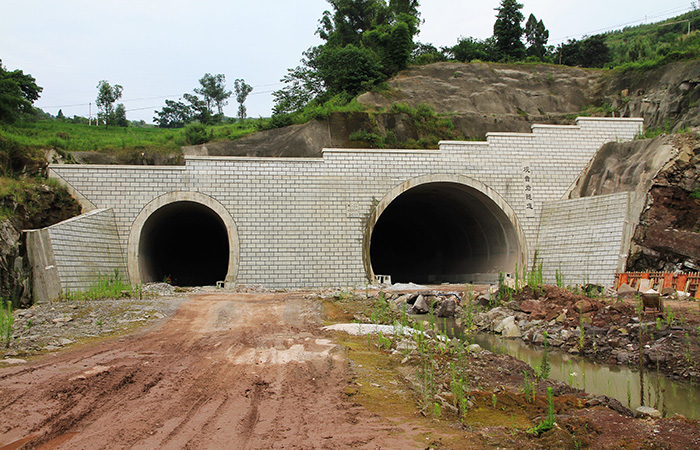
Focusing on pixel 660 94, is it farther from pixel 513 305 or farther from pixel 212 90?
pixel 212 90

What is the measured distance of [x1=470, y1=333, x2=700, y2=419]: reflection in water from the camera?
5.99 metres

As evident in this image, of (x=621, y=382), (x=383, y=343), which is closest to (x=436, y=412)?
(x=383, y=343)

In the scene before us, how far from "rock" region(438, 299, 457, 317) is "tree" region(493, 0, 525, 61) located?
89.3 feet

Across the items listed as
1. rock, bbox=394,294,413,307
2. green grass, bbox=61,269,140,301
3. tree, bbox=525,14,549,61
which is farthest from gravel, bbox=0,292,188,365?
tree, bbox=525,14,549,61

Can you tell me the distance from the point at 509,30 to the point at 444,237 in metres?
19.3

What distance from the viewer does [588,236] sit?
1639 cm

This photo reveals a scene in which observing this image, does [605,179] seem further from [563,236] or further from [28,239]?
[28,239]

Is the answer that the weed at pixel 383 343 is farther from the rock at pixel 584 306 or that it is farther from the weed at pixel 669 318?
the weed at pixel 669 318

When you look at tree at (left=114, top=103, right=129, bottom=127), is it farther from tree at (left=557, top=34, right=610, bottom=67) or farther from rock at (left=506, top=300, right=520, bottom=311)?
rock at (left=506, top=300, right=520, bottom=311)

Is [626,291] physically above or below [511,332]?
above

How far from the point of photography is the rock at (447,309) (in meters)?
13.0

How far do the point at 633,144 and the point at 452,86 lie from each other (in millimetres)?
10491

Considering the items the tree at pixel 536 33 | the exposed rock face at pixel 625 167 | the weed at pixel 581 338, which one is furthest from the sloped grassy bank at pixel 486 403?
the tree at pixel 536 33

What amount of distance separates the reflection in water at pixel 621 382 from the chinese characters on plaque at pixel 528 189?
9.65 m
